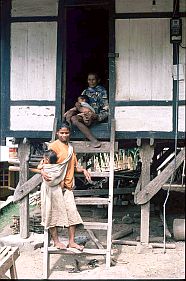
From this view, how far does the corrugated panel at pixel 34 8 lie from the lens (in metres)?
8.32

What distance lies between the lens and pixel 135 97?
324 inches

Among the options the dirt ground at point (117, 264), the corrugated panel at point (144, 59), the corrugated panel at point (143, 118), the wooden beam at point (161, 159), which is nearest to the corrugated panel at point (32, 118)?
the corrugated panel at point (143, 118)

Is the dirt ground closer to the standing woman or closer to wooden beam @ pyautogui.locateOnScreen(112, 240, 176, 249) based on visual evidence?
wooden beam @ pyautogui.locateOnScreen(112, 240, 176, 249)

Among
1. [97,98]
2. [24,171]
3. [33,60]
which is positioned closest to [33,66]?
[33,60]

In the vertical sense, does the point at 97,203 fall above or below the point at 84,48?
below

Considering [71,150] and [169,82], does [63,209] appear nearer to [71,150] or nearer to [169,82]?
[71,150]

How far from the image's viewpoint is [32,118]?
8461 millimetres

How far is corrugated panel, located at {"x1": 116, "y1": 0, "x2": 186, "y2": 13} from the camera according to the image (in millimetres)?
8070

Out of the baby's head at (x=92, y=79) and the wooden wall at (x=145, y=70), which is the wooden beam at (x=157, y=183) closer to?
the wooden wall at (x=145, y=70)

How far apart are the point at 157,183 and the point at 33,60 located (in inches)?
112

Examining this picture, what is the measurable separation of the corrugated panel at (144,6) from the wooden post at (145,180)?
210cm

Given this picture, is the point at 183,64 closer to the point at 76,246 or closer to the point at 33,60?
the point at 33,60

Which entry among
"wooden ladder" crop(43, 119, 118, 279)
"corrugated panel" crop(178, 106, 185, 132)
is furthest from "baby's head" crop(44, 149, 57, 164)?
"corrugated panel" crop(178, 106, 185, 132)

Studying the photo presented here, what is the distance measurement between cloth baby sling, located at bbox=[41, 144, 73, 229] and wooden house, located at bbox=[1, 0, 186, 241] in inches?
52.6
